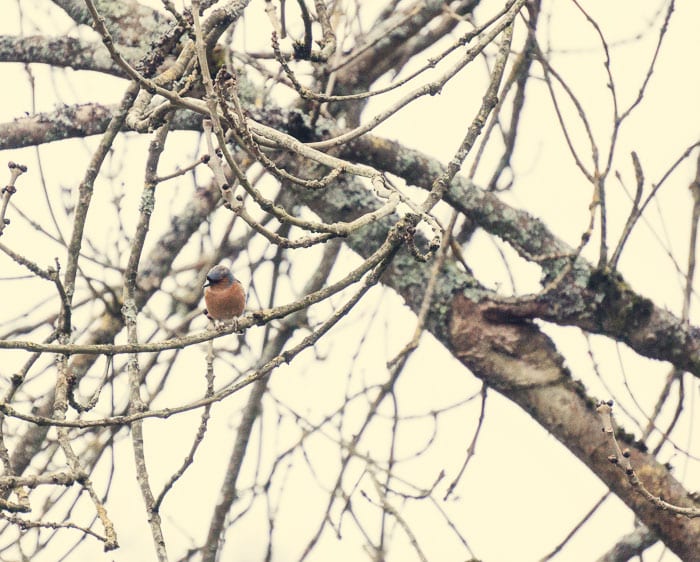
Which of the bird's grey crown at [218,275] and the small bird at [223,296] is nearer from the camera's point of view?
the small bird at [223,296]

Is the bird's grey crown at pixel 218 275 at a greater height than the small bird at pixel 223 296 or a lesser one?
greater

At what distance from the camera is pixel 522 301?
11.2ft

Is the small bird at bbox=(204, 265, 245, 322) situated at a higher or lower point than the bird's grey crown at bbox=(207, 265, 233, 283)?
lower

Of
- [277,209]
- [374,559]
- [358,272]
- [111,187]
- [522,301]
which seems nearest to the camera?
[277,209]

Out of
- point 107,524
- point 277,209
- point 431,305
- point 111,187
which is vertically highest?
point 111,187

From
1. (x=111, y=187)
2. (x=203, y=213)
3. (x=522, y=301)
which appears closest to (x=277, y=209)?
(x=522, y=301)

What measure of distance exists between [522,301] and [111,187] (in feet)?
7.15

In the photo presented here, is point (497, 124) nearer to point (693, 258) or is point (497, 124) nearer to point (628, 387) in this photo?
point (693, 258)

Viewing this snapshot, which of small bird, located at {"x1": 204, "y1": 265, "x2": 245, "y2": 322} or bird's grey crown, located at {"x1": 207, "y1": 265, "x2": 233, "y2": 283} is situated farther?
bird's grey crown, located at {"x1": 207, "y1": 265, "x2": 233, "y2": 283}

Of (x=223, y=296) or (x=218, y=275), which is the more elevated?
(x=218, y=275)

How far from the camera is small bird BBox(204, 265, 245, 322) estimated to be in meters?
3.95

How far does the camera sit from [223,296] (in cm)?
399

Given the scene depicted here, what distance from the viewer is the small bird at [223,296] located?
395 cm

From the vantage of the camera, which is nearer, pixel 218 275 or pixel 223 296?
pixel 223 296
